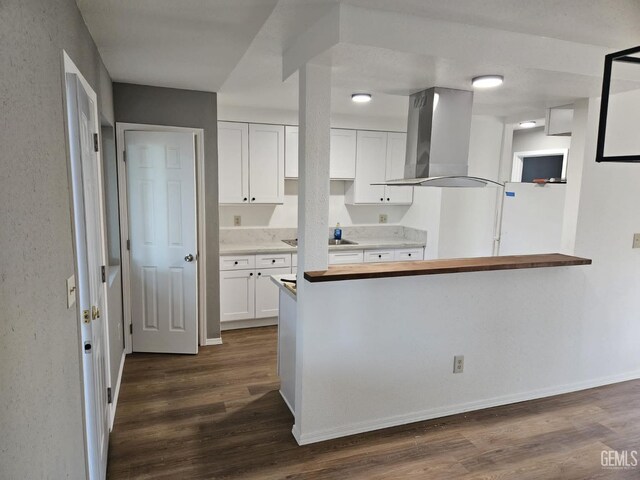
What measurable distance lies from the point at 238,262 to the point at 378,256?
1645mm

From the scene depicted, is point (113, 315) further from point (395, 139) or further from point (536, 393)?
point (395, 139)

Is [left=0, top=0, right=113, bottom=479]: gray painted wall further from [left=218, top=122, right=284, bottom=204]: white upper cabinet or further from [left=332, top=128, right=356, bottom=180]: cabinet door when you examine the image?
[left=332, top=128, right=356, bottom=180]: cabinet door

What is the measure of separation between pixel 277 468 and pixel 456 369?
1.35m

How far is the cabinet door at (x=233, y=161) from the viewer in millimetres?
4371

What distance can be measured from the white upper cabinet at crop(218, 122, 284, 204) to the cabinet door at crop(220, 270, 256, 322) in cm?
80

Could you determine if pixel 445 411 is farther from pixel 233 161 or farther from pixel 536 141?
pixel 536 141

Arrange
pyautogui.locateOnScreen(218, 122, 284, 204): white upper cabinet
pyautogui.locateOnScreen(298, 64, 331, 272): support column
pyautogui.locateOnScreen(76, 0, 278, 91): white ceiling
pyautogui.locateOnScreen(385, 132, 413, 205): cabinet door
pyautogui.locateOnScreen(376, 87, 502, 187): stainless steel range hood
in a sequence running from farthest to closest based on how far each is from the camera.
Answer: pyautogui.locateOnScreen(385, 132, 413, 205): cabinet door, pyautogui.locateOnScreen(218, 122, 284, 204): white upper cabinet, pyautogui.locateOnScreen(376, 87, 502, 187): stainless steel range hood, pyautogui.locateOnScreen(298, 64, 331, 272): support column, pyautogui.locateOnScreen(76, 0, 278, 91): white ceiling

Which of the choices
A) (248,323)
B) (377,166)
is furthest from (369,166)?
(248,323)

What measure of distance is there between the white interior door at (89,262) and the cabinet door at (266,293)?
2.13 m

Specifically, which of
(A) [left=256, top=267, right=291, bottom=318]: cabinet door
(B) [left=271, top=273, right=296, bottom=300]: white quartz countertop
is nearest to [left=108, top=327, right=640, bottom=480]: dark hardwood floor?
(B) [left=271, top=273, right=296, bottom=300]: white quartz countertop

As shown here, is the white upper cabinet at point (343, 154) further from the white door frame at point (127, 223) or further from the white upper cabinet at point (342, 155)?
the white door frame at point (127, 223)

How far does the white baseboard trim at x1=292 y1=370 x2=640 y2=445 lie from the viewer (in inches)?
100

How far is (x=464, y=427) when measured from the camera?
2709 mm

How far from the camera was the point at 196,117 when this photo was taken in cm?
368
